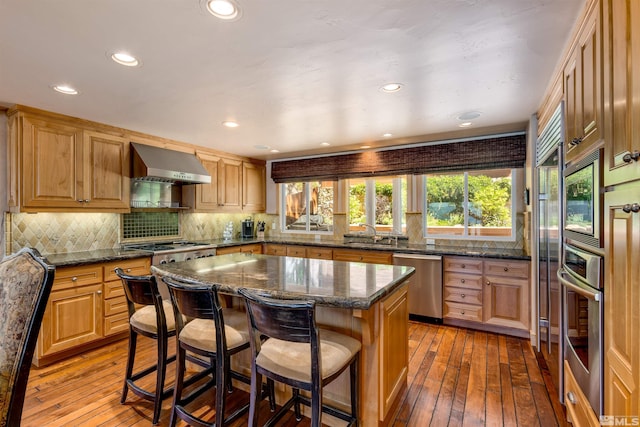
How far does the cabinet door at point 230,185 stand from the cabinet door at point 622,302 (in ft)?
15.3

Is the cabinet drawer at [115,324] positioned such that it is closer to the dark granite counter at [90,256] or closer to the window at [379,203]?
the dark granite counter at [90,256]

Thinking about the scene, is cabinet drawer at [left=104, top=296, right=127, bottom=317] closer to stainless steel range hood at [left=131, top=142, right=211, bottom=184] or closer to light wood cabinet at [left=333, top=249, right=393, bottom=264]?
stainless steel range hood at [left=131, top=142, right=211, bottom=184]

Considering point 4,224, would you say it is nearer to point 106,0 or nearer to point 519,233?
point 106,0

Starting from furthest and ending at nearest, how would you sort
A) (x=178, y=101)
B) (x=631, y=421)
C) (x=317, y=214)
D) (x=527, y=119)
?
1. (x=317, y=214)
2. (x=527, y=119)
3. (x=178, y=101)
4. (x=631, y=421)

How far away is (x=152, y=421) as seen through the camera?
2016mm

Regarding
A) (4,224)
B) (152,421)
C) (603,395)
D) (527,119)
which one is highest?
(527,119)

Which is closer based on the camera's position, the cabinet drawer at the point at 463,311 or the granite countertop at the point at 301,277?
the granite countertop at the point at 301,277

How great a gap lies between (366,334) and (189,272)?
52.8 inches

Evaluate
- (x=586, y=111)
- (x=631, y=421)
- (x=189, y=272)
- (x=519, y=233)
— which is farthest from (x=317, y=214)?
(x=631, y=421)

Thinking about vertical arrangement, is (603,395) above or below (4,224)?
below

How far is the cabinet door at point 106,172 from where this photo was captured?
3352mm

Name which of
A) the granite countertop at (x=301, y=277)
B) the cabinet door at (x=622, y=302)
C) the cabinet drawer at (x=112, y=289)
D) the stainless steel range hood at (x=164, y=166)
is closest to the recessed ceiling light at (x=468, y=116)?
the granite countertop at (x=301, y=277)

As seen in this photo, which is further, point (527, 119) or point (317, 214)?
point (317, 214)

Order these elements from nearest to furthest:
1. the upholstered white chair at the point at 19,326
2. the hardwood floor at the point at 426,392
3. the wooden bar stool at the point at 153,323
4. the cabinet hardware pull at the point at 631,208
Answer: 1. the cabinet hardware pull at the point at 631,208
2. the upholstered white chair at the point at 19,326
3. the wooden bar stool at the point at 153,323
4. the hardwood floor at the point at 426,392
